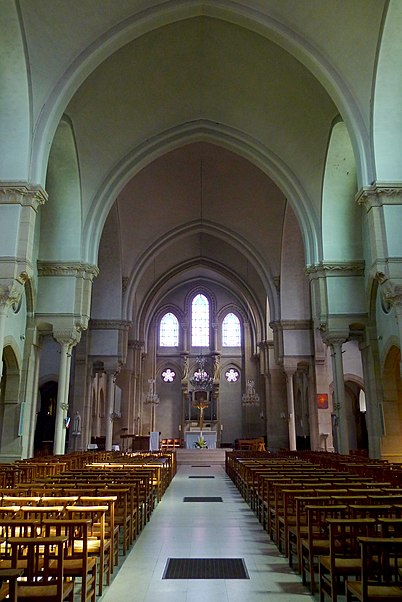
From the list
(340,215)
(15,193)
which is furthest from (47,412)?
(15,193)

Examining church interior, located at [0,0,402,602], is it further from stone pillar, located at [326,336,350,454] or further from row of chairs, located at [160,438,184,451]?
row of chairs, located at [160,438,184,451]

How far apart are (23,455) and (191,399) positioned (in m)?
21.6

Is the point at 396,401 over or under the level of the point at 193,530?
over

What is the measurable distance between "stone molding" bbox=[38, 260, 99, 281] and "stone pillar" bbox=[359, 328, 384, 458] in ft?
31.2

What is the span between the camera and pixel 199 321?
4022cm

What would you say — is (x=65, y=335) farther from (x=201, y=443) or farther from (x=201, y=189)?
(x=201, y=443)

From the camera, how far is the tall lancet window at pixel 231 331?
39719 millimetres

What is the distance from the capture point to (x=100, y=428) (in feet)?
102

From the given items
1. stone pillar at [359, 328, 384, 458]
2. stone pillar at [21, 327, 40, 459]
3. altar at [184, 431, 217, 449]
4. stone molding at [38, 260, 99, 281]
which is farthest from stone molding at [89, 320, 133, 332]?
stone pillar at [359, 328, 384, 458]

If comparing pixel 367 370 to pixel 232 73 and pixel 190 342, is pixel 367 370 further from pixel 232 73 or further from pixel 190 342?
pixel 190 342

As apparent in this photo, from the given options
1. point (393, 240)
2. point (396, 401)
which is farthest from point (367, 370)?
point (393, 240)

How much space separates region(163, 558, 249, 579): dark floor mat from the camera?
18.3ft

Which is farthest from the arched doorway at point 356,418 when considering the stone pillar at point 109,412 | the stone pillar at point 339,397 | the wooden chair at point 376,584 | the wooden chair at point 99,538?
the wooden chair at point 376,584

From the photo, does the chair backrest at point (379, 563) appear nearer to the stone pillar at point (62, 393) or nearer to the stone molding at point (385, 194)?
the stone molding at point (385, 194)
